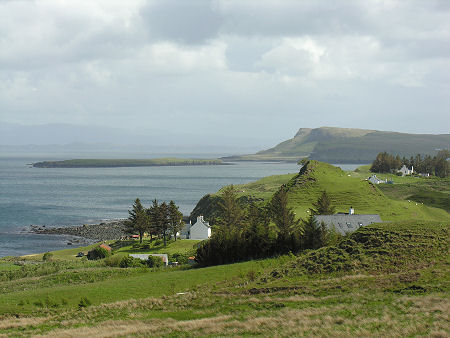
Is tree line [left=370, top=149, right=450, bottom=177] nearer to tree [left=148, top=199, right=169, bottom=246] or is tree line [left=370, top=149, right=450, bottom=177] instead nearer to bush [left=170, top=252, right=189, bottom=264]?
tree [left=148, top=199, right=169, bottom=246]

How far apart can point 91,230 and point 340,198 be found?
51740 millimetres

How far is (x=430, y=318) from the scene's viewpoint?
19.7 m

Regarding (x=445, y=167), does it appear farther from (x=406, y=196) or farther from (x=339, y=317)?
(x=339, y=317)

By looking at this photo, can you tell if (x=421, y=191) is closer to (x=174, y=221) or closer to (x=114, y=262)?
(x=174, y=221)

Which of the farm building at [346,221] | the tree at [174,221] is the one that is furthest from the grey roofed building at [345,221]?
the tree at [174,221]

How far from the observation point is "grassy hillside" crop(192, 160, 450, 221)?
81812 millimetres

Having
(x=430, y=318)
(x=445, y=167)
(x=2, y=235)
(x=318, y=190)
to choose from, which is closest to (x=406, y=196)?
(x=318, y=190)

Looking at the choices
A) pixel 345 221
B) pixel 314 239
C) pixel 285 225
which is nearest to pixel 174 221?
pixel 285 225

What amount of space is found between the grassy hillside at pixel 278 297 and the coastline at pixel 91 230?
53.5 metres

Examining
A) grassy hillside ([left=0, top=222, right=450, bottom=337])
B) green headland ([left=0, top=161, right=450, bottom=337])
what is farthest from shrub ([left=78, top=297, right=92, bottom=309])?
grassy hillside ([left=0, top=222, right=450, bottom=337])

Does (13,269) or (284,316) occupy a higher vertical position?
(284,316)

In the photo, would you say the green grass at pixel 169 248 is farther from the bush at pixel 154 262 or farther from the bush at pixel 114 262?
the bush at pixel 114 262

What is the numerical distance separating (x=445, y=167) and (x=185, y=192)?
323 ft

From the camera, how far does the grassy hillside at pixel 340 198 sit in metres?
81.8
